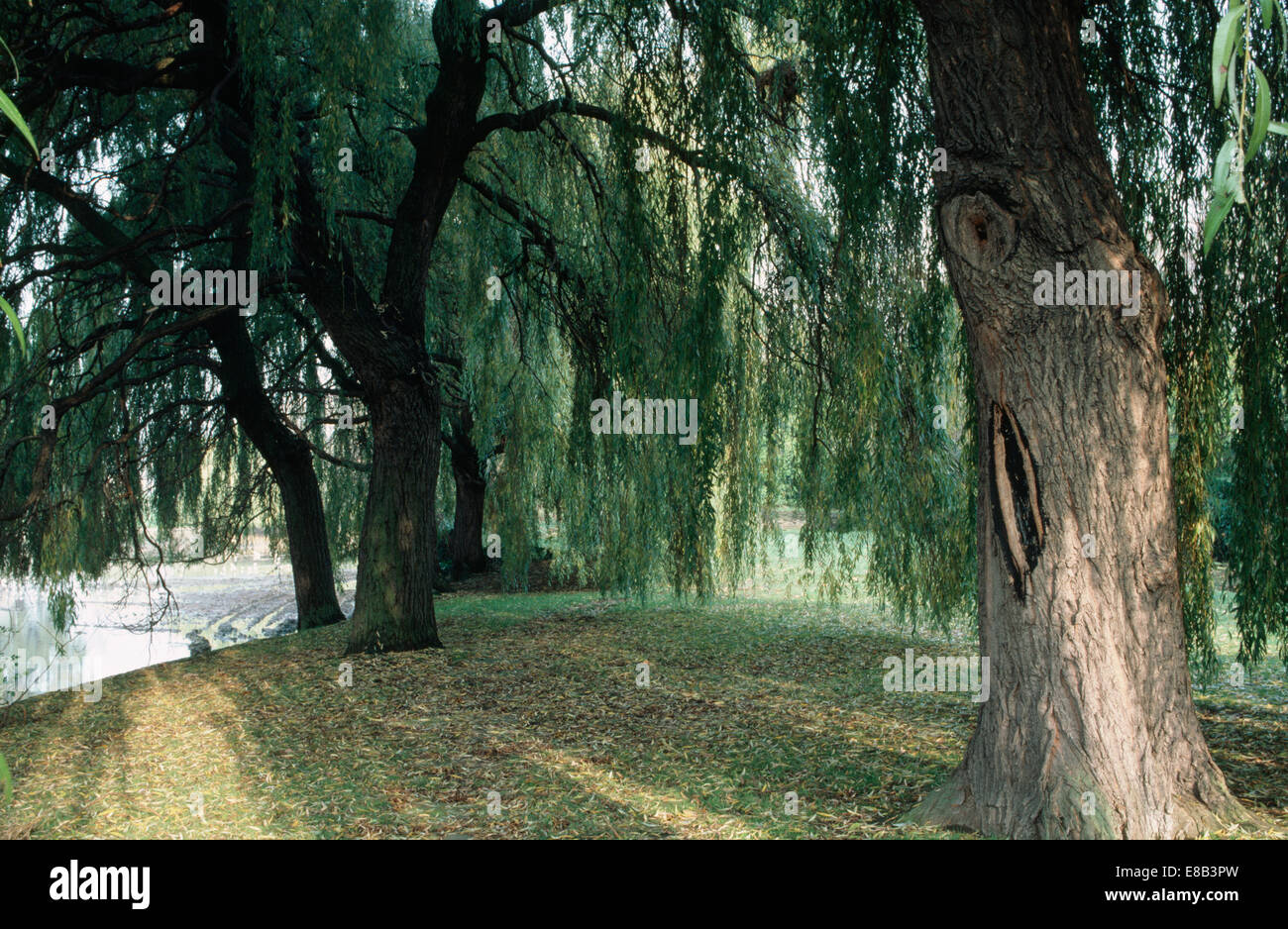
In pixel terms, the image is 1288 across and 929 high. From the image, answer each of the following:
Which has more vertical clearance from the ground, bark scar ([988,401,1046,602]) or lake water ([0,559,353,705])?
bark scar ([988,401,1046,602])

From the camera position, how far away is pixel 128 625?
990 cm

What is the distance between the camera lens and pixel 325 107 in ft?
17.5

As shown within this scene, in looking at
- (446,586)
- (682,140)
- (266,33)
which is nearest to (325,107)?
(266,33)

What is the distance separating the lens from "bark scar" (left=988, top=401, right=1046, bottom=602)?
2910 millimetres

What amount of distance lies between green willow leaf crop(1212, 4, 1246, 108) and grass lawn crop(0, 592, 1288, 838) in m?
2.56

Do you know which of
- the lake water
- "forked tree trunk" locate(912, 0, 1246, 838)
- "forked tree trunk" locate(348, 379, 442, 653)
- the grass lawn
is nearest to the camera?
"forked tree trunk" locate(912, 0, 1246, 838)

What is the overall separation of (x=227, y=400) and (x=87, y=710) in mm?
2973

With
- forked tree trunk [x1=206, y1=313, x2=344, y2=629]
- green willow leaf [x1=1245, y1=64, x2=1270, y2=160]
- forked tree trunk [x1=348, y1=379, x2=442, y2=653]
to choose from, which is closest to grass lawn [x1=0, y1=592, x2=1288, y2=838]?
forked tree trunk [x1=348, y1=379, x2=442, y2=653]

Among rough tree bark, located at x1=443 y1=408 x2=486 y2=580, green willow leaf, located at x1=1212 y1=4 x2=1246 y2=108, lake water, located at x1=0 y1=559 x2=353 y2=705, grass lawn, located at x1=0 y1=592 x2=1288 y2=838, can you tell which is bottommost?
lake water, located at x1=0 y1=559 x2=353 y2=705

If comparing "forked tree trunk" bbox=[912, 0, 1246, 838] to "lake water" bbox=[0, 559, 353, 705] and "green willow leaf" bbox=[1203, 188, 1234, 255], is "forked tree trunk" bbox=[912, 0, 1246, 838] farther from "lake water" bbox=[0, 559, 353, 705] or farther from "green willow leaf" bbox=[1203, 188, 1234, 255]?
"lake water" bbox=[0, 559, 353, 705]

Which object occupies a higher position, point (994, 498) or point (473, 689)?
point (994, 498)

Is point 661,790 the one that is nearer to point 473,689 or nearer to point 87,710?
point 473,689

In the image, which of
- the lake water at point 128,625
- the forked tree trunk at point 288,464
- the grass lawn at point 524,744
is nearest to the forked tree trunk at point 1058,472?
the grass lawn at point 524,744

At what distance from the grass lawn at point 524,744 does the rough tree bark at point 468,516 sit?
11.8 feet
